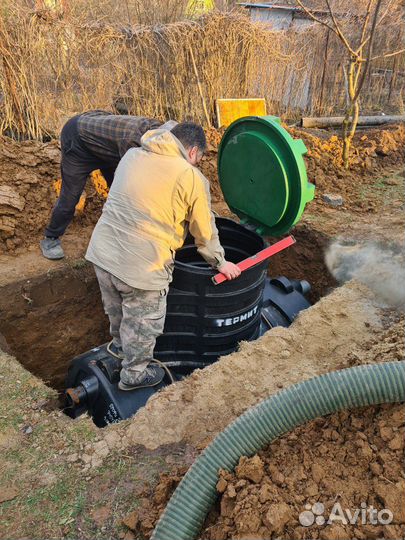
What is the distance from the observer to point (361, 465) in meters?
1.62

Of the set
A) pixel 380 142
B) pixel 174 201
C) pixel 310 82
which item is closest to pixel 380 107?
pixel 310 82

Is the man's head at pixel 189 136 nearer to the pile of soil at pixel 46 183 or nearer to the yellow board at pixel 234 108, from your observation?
the pile of soil at pixel 46 183

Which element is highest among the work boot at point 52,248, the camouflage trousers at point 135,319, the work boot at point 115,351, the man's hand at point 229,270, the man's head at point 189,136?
the man's head at point 189,136

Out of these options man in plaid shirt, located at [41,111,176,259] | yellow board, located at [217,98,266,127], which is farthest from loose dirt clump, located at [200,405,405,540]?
yellow board, located at [217,98,266,127]

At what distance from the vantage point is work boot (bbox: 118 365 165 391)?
2.71 m

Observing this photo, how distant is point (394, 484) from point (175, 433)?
45.2 inches

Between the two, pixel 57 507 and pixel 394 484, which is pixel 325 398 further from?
pixel 57 507

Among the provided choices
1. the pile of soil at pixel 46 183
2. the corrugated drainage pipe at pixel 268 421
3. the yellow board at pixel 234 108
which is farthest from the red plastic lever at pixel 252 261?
the yellow board at pixel 234 108

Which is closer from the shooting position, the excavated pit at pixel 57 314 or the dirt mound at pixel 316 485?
the dirt mound at pixel 316 485

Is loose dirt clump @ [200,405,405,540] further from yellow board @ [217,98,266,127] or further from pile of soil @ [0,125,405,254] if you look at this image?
yellow board @ [217,98,266,127]

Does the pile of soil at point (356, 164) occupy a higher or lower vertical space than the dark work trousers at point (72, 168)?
lower

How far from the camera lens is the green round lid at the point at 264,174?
2.71 m

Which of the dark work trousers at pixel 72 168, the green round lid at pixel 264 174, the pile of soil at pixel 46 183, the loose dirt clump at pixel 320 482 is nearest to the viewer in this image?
the loose dirt clump at pixel 320 482

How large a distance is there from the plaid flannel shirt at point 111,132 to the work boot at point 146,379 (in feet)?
5.49
